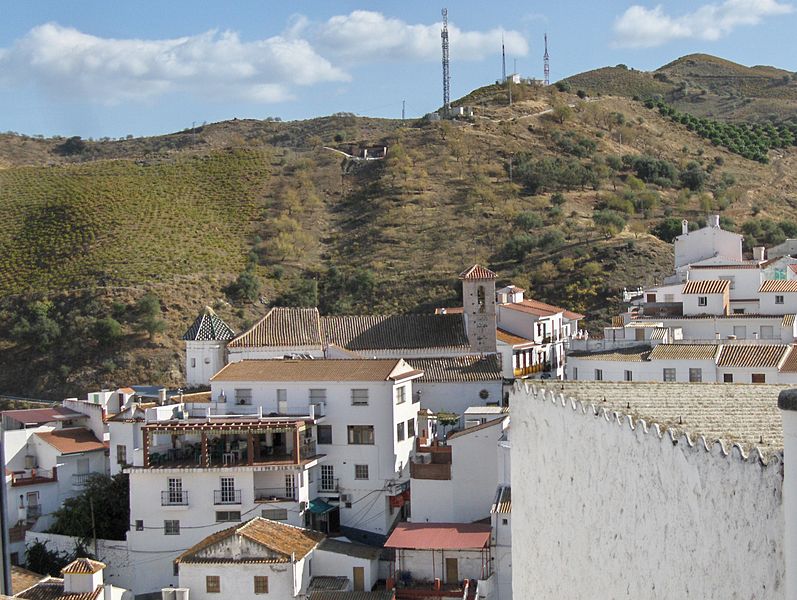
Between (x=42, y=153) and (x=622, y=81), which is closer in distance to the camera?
(x=42, y=153)

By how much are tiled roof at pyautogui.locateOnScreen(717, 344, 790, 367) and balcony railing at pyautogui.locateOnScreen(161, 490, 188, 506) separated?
1245 centimetres

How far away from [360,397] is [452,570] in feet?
19.2

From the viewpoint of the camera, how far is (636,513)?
7383 millimetres

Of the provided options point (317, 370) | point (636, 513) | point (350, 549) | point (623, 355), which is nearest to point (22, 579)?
point (350, 549)

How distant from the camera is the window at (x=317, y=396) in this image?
26281 millimetres

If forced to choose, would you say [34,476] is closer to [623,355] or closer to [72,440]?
[72,440]

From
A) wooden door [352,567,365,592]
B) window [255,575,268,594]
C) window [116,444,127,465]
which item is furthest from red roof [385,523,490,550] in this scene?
window [116,444,127,465]

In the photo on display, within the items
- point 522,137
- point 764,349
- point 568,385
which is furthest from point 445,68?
point 568,385

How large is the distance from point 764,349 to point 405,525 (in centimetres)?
958

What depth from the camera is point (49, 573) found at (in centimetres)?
2447

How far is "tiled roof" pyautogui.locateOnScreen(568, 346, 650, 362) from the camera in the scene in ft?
90.0

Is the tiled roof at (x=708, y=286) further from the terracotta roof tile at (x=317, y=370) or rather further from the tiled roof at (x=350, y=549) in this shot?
the tiled roof at (x=350, y=549)

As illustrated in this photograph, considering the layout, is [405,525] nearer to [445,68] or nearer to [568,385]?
[568,385]

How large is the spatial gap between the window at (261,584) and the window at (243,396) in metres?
5.94
